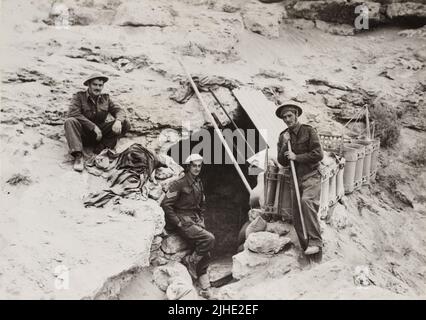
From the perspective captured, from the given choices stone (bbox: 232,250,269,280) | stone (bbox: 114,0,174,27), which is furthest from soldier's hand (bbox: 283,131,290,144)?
stone (bbox: 114,0,174,27)

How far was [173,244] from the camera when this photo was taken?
20.2ft

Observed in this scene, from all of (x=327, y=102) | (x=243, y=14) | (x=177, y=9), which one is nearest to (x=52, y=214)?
(x=327, y=102)

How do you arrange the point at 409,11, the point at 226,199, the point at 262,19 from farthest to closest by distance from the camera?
the point at 409,11, the point at 262,19, the point at 226,199

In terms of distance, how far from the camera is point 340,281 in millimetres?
5148

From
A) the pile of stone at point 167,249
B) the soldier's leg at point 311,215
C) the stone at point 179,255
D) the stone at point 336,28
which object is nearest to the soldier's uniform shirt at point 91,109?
the pile of stone at point 167,249

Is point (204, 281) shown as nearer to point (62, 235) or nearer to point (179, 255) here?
point (179, 255)

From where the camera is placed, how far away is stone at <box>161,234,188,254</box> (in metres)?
6.07

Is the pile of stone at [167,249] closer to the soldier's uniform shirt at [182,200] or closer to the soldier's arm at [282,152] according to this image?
the soldier's uniform shirt at [182,200]

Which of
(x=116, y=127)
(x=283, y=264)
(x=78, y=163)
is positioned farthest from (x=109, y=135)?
(x=283, y=264)

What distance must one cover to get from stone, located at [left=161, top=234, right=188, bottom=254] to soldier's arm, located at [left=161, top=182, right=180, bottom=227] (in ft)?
0.64

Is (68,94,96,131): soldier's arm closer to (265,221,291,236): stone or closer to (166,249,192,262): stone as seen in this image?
(166,249,192,262): stone

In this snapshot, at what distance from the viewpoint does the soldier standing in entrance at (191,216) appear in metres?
6.14

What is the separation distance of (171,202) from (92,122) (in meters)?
1.53

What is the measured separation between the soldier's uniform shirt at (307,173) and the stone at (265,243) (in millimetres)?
268
